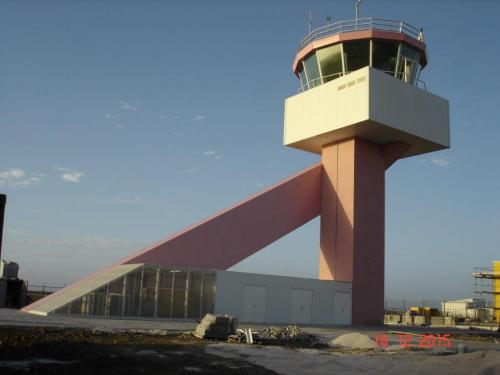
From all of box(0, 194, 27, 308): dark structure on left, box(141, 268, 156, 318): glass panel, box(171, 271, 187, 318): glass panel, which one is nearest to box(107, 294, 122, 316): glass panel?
box(141, 268, 156, 318): glass panel

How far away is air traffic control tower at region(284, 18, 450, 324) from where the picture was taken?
108 feet

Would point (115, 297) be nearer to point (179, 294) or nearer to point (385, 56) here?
point (179, 294)

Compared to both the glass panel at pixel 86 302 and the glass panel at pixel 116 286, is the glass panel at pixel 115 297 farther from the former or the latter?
the glass panel at pixel 86 302

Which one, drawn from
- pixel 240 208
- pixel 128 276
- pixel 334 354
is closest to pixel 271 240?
pixel 240 208

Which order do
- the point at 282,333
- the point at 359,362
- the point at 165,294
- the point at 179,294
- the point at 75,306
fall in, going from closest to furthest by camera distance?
the point at 359,362
the point at 282,333
the point at 75,306
the point at 165,294
the point at 179,294

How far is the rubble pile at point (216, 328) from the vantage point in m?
18.1

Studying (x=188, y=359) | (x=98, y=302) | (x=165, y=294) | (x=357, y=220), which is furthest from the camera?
(x=357, y=220)

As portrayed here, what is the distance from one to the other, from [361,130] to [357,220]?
5.40 m

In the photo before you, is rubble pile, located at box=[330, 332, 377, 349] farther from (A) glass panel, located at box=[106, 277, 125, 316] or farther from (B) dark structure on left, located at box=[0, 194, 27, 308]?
(B) dark structure on left, located at box=[0, 194, 27, 308]

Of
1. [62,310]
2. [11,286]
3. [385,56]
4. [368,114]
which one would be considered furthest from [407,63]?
[11,286]

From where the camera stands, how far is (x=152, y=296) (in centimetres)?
2703

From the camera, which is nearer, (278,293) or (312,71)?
(278,293)

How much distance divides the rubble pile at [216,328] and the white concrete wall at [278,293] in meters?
9.83

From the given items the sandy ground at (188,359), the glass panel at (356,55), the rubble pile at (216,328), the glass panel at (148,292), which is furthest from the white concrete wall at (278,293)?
the glass panel at (356,55)
